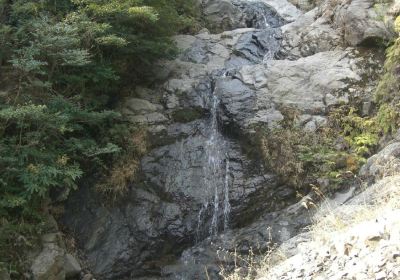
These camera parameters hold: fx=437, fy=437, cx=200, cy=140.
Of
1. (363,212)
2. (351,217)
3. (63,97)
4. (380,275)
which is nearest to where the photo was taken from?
(380,275)

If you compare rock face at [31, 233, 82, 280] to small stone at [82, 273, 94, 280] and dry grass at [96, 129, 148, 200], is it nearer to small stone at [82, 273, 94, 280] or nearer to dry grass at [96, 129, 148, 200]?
small stone at [82, 273, 94, 280]

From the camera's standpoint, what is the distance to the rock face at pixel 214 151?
834 cm

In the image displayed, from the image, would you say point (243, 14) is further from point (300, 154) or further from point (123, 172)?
point (123, 172)

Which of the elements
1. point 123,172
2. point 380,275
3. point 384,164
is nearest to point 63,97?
point 123,172

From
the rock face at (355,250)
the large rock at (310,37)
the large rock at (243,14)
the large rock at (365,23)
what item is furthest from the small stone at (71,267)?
the large rock at (243,14)

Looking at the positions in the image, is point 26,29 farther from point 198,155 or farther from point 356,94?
point 356,94

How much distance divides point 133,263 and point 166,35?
5714mm

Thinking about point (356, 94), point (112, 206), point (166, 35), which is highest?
point (166, 35)

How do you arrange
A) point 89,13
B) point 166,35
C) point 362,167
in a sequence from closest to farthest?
point 362,167, point 89,13, point 166,35

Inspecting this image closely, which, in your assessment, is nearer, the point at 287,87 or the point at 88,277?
the point at 88,277

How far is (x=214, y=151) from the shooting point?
976 centimetres

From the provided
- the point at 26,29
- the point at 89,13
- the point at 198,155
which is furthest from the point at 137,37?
the point at 198,155

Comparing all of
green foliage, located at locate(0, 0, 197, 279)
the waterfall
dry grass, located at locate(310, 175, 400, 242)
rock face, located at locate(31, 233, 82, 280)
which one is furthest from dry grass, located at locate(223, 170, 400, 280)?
green foliage, located at locate(0, 0, 197, 279)

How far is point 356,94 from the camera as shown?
9.88 m
